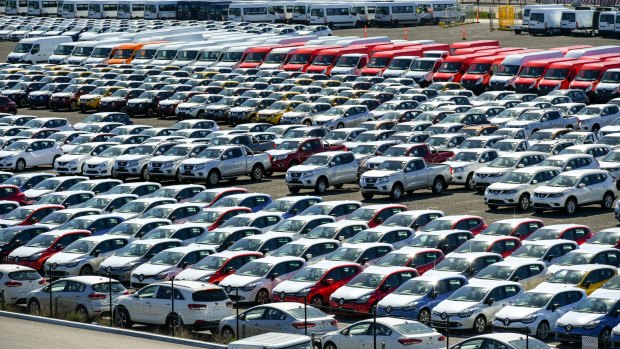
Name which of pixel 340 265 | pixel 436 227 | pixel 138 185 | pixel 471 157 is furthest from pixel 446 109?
pixel 340 265

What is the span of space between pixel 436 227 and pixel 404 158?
10562mm

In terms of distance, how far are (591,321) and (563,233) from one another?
9.18m

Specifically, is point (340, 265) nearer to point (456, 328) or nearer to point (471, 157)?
point (456, 328)

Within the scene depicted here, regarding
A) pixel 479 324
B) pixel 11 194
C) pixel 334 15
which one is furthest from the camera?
pixel 334 15

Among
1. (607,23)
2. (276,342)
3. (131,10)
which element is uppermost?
(276,342)

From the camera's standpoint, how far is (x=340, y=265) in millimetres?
37562

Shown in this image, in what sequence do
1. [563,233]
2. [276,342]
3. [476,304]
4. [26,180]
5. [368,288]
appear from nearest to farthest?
[276,342]
[476,304]
[368,288]
[563,233]
[26,180]

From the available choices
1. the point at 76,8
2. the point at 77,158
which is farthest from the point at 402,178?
the point at 76,8

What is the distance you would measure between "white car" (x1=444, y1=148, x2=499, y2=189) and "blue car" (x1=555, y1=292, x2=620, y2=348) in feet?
66.4

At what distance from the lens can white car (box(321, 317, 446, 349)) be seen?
98.9 ft

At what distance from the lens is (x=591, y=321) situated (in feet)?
105

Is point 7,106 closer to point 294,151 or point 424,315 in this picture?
point 294,151

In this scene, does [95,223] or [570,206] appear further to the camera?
[570,206]

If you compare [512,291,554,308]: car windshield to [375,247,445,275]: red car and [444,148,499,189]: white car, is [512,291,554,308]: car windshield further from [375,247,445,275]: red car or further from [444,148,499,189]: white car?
[444,148,499,189]: white car
